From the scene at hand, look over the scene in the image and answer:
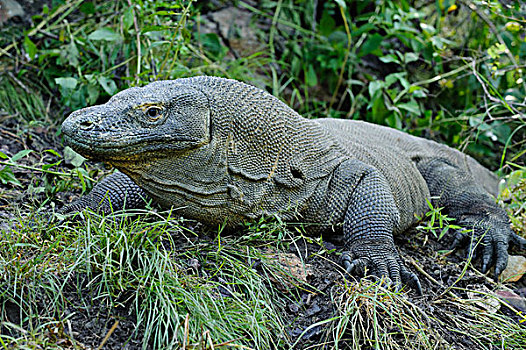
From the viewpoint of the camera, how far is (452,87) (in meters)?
7.87

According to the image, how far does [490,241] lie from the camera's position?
470cm

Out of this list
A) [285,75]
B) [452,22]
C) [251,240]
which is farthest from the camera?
[452,22]

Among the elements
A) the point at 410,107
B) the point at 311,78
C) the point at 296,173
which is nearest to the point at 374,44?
the point at 311,78

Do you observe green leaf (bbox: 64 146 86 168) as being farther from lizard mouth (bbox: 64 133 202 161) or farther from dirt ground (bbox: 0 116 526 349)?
lizard mouth (bbox: 64 133 202 161)

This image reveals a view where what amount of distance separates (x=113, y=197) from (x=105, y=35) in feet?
7.35

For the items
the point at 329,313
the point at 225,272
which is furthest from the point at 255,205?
the point at 329,313

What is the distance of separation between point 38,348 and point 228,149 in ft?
5.51

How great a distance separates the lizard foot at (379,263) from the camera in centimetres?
373

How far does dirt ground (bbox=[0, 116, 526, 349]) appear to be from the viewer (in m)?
2.84

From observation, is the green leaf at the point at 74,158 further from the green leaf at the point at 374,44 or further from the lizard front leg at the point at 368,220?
the green leaf at the point at 374,44

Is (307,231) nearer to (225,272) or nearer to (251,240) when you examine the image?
(251,240)

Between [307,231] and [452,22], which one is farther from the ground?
[452,22]

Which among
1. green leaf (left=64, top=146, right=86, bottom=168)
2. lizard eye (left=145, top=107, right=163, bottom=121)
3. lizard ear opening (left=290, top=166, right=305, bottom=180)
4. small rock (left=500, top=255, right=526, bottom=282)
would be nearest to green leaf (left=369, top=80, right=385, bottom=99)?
small rock (left=500, top=255, right=526, bottom=282)

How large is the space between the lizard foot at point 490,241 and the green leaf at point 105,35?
3740 millimetres
